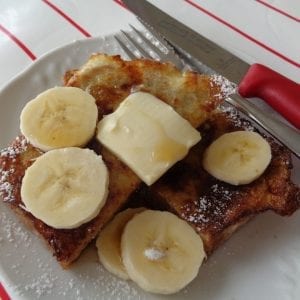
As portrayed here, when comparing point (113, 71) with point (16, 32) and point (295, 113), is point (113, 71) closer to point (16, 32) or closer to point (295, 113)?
point (295, 113)

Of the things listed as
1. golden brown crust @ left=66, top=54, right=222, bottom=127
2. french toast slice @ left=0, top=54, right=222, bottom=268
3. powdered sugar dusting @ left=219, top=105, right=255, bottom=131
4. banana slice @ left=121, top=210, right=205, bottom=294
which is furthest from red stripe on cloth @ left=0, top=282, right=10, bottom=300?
powdered sugar dusting @ left=219, top=105, right=255, bottom=131

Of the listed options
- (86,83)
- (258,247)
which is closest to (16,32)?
(86,83)

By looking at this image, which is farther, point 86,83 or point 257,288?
point 86,83

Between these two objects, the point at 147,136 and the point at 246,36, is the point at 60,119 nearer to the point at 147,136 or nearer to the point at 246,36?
the point at 147,136

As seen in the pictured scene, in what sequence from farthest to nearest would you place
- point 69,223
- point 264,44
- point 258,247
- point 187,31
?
point 264,44, point 187,31, point 258,247, point 69,223

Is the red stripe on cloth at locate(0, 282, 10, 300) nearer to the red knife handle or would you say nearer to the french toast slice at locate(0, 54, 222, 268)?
the french toast slice at locate(0, 54, 222, 268)

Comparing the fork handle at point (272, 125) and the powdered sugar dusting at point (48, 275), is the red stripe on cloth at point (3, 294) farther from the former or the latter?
the fork handle at point (272, 125)
